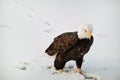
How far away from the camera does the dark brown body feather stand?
2225 mm

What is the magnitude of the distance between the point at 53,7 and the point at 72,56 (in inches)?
16.4

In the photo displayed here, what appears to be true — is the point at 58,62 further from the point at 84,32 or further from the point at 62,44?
the point at 84,32

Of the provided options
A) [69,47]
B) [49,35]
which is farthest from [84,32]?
[49,35]

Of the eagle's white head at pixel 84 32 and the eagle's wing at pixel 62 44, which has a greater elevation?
the eagle's white head at pixel 84 32

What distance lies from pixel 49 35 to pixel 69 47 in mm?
187

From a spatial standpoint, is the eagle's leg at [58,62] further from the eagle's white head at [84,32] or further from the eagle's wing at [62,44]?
the eagle's white head at [84,32]

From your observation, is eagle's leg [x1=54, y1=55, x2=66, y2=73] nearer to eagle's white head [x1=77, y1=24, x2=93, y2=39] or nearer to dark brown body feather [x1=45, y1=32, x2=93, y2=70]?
dark brown body feather [x1=45, y1=32, x2=93, y2=70]

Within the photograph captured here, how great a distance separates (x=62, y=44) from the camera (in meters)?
2.23

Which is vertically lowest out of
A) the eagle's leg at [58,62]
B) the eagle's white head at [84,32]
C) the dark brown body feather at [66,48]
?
the eagle's leg at [58,62]

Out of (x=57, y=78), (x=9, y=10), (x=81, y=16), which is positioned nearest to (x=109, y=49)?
(x=81, y=16)

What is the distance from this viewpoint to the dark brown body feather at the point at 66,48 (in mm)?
2225

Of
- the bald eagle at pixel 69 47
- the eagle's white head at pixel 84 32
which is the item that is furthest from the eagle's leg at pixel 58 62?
the eagle's white head at pixel 84 32

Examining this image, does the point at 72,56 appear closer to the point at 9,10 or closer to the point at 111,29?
the point at 111,29

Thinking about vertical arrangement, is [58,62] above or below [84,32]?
below
